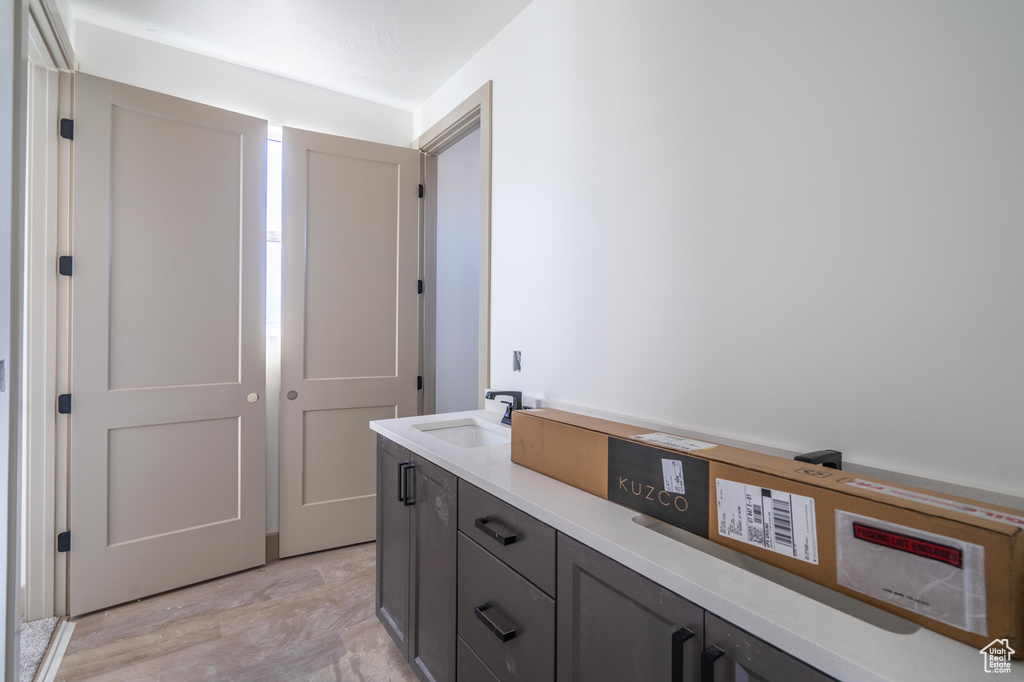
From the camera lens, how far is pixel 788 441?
1.16 meters

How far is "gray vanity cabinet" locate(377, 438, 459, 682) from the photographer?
1463 mm

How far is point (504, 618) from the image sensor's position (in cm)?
118

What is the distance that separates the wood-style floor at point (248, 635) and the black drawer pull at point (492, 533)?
978 millimetres

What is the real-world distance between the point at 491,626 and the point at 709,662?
66 centimetres

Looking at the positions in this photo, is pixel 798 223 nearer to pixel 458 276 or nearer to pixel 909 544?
pixel 909 544

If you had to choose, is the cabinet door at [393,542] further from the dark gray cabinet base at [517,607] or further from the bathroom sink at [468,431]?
the bathroom sink at [468,431]

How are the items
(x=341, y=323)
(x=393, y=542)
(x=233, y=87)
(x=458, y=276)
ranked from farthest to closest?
1. (x=458, y=276)
2. (x=341, y=323)
3. (x=233, y=87)
4. (x=393, y=542)

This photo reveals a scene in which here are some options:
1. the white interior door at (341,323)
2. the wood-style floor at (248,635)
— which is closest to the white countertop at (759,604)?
the wood-style floor at (248,635)

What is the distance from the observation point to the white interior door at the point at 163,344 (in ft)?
7.22

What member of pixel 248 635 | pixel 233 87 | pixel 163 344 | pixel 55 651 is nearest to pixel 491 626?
pixel 248 635

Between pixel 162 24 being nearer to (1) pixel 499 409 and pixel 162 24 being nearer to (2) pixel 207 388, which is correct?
(2) pixel 207 388

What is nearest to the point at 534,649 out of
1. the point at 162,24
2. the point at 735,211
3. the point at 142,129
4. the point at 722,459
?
the point at 722,459

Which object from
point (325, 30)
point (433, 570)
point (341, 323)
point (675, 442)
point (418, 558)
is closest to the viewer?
point (675, 442)

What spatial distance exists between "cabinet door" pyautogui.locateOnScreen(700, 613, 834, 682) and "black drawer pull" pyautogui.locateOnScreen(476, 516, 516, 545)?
1.69 feet
